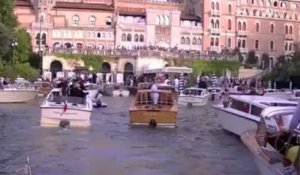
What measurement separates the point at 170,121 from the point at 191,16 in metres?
87.3

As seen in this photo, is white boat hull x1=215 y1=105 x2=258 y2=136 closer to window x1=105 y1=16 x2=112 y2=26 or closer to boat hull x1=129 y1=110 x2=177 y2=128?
boat hull x1=129 y1=110 x2=177 y2=128

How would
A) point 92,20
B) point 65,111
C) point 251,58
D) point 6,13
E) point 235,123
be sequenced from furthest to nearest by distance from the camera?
point 251,58, point 92,20, point 6,13, point 65,111, point 235,123

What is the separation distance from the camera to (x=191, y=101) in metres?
49.3

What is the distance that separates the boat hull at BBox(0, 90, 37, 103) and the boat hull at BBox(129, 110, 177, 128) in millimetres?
16706

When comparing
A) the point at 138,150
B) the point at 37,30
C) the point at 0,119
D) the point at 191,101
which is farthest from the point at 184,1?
the point at 138,150

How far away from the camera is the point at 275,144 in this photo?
1347 cm

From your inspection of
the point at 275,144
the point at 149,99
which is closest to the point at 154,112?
the point at 149,99

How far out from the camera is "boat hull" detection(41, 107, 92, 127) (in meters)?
25.9

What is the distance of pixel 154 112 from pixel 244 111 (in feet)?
14.0

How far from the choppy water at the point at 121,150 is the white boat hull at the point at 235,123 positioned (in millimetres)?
332

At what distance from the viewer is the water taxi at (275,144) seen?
11469 millimetres

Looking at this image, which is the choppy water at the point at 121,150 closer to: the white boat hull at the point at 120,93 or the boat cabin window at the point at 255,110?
the boat cabin window at the point at 255,110

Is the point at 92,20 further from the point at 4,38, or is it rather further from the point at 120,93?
the point at 4,38

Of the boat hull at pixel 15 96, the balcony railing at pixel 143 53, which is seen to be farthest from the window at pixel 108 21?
the boat hull at pixel 15 96
